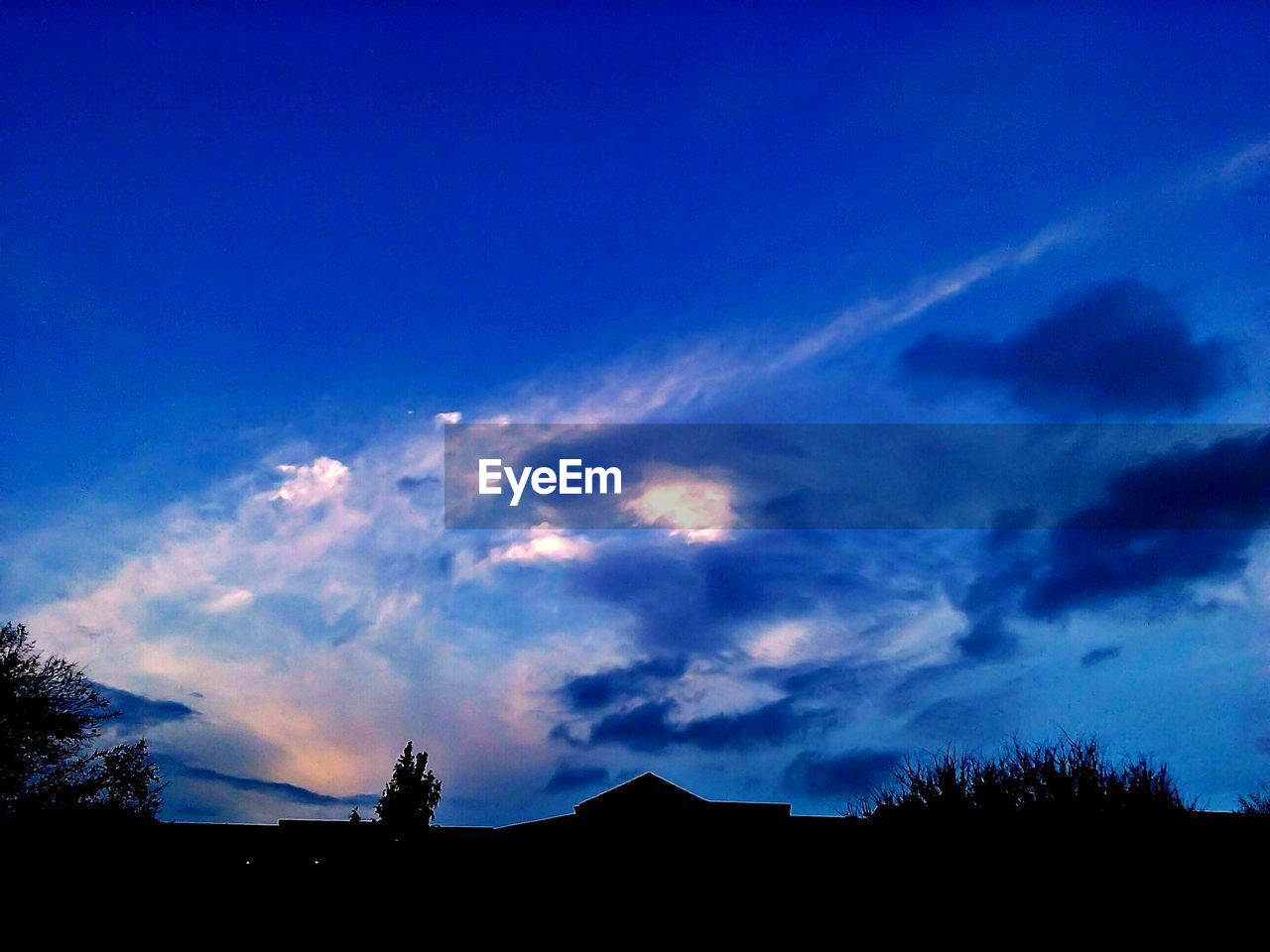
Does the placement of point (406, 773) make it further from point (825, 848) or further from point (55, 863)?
point (825, 848)

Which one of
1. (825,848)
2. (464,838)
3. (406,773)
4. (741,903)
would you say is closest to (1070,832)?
(825,848)

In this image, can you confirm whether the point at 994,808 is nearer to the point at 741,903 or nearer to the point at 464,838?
the point at 741,903

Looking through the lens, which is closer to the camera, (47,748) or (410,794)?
(47,748)

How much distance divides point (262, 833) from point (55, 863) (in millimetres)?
5134

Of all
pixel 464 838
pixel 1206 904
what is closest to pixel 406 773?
pixel 464 838

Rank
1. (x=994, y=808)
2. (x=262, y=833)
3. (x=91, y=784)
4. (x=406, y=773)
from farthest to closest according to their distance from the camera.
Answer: (x=406, y=773) < (x=91, y=784) < (x=994, y=808) < (x=262, y=833)

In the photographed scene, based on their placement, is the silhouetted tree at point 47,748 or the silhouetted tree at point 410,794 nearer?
the silhouetted tree at point 47,748

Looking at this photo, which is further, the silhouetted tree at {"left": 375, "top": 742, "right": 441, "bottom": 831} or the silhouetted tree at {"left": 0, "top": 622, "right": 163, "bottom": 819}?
the silhouetted tree at {"left": 375, "top": 742, "right": 441, "bottom": 831}

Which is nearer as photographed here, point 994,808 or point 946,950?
point 946,950

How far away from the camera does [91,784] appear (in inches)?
1300

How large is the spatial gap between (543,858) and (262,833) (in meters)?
9.63

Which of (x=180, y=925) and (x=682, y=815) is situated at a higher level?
(x=682, y=815)

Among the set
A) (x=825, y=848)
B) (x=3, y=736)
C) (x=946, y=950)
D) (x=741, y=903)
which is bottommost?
(x=946, y=950)

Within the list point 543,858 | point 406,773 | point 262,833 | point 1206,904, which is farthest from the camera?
point 406,773
